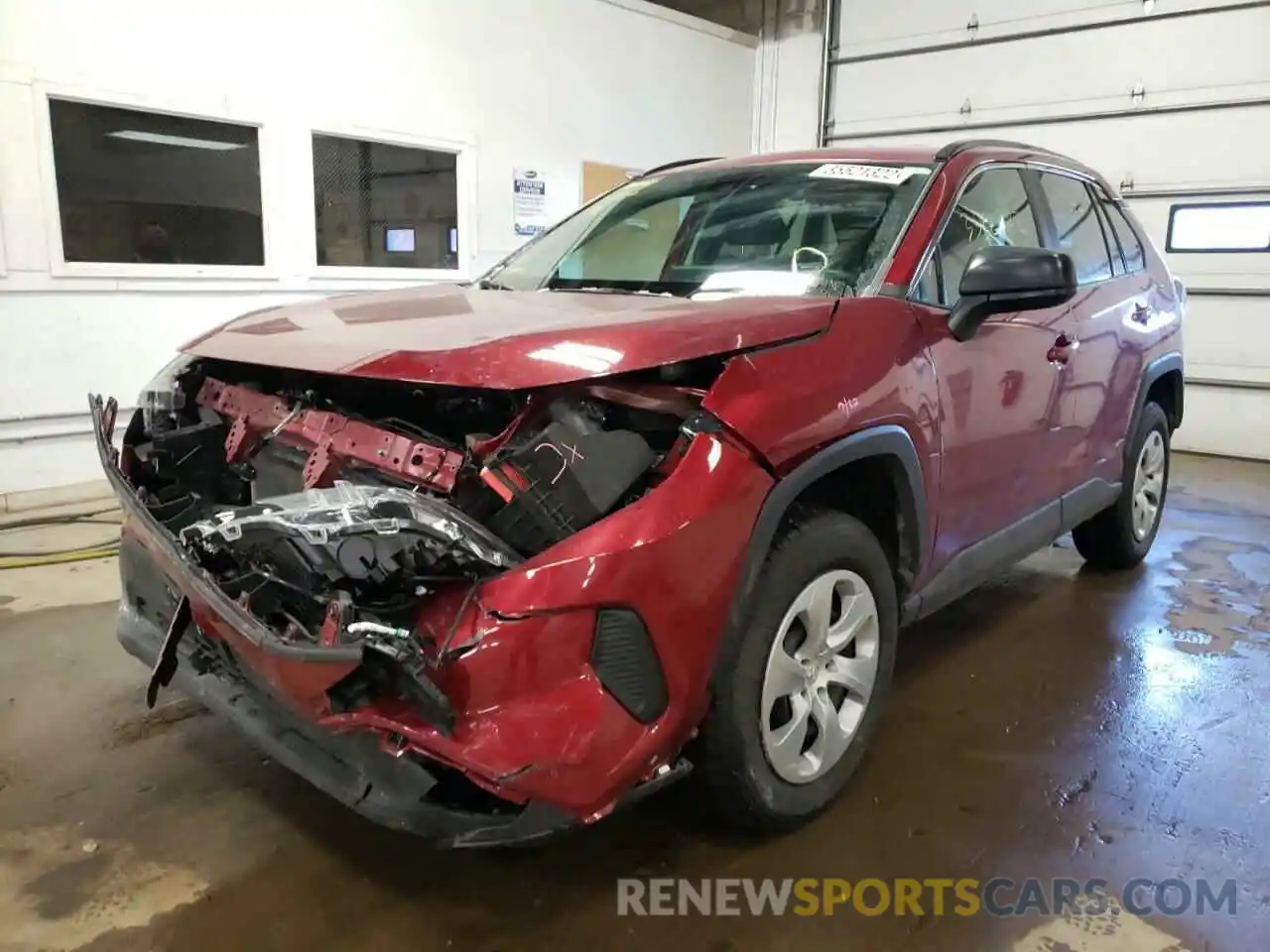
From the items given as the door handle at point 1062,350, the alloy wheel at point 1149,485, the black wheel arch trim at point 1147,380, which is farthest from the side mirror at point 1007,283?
the alloy wheel at point 1149,485

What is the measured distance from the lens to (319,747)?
1.78m

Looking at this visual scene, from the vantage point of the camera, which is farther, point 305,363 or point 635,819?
point 635,819

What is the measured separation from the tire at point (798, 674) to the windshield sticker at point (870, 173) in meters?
1.08

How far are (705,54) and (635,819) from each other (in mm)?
8307

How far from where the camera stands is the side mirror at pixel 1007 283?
88.9 inches

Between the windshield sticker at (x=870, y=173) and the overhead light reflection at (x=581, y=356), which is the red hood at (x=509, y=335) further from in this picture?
the windshield sticker at (x=870, y=173)

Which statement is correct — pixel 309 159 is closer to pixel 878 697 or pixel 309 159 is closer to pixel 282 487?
pixel 282 487

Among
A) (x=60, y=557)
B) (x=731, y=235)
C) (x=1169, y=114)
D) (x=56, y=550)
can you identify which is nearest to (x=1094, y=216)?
(x=731, y=235)

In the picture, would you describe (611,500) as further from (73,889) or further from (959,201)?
(959,201)

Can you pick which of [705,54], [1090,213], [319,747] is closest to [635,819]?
[319,747]

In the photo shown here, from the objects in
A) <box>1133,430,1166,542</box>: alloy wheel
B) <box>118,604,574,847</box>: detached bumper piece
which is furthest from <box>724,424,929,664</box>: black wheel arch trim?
<box>1133,430,1166,542</box>: alloy wheel

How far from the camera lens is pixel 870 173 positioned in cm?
271

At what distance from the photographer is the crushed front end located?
1.60m

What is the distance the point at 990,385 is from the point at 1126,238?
1.71 m
